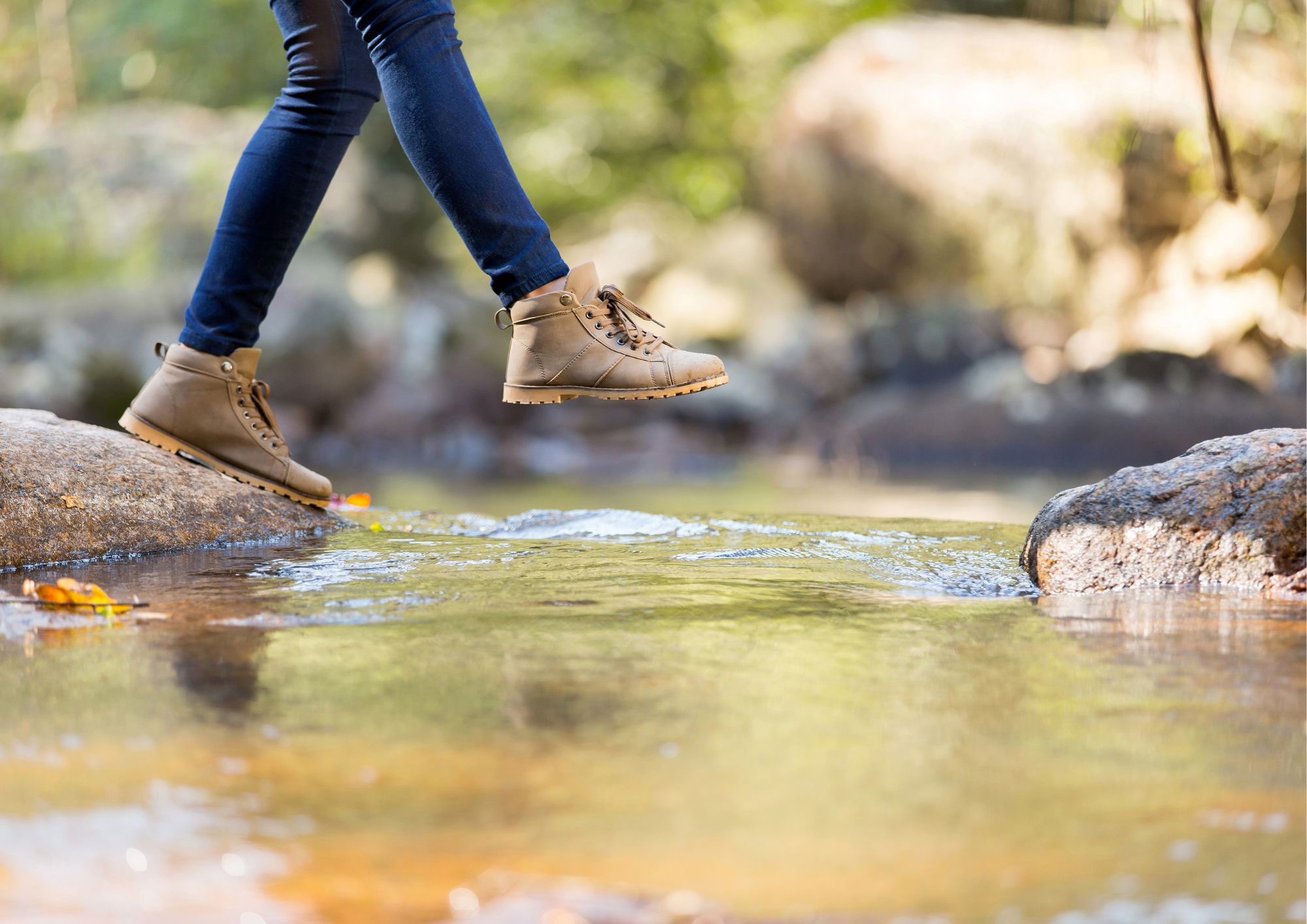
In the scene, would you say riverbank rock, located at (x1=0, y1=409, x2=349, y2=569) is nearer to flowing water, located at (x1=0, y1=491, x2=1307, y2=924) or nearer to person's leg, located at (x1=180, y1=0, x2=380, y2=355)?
person's leg, located at (x1=180, y1=0, x2=380, y2=355)

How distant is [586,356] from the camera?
94.7 inches

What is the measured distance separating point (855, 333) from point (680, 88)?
20.2 ft

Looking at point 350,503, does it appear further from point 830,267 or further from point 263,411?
point 830,267

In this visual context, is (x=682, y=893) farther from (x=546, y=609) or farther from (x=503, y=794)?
(x=546, y=609)

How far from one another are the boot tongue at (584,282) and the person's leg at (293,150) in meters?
0.50

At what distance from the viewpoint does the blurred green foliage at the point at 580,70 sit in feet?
47.1

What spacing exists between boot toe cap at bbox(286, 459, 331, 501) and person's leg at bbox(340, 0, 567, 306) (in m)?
0.82

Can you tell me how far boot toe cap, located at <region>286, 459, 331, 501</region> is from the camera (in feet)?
9.26

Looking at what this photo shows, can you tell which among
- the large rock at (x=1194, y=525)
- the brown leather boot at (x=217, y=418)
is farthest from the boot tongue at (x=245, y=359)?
the large rock at (x=1194, y=525)

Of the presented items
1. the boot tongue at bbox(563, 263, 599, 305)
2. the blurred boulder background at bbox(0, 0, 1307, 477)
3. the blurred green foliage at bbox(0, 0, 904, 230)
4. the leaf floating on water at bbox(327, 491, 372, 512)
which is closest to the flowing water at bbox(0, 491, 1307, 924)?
the boot tongue at bbox(563, 263, 599, 305)

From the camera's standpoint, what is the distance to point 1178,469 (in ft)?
7.09

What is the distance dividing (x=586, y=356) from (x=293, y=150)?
0.71 meters

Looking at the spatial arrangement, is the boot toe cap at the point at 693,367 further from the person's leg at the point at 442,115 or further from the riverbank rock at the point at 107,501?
the riverbank rock at the point at 107,501

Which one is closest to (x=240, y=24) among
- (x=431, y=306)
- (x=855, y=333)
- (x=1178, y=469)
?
(x=431, y=306)
